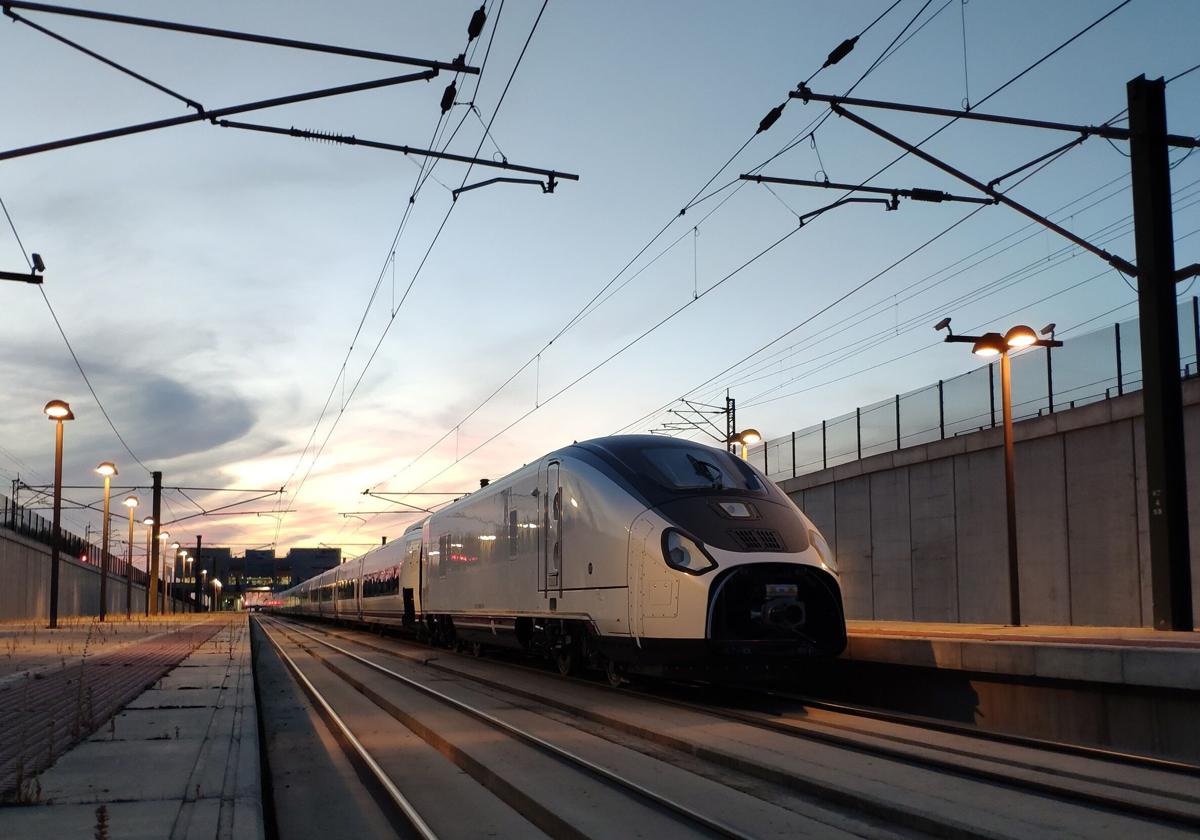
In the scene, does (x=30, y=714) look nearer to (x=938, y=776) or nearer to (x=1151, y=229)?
(x=938, y=776)

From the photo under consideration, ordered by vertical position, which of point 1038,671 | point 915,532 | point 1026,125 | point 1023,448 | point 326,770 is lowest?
point 326,770

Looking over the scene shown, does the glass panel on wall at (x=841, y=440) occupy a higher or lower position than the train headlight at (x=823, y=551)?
higher

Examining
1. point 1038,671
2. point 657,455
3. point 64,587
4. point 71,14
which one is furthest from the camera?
point 64,587

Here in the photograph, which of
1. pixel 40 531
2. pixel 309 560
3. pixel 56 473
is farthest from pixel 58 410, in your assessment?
pixel 309 560

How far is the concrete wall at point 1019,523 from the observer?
2136 cm

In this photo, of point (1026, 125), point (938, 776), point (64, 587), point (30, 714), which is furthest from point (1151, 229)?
point (64, 587)

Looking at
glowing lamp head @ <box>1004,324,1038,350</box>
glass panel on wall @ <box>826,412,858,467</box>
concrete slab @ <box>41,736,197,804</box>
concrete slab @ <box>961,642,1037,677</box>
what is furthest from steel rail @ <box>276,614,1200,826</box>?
glass panel on wall @ <box>826,412,858,467</box>

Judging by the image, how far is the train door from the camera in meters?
15.5

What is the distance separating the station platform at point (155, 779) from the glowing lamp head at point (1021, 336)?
12628mm

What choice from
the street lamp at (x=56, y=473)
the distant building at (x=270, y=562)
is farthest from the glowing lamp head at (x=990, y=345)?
the distant building at (x=270, y=562)

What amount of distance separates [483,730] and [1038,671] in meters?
5.62

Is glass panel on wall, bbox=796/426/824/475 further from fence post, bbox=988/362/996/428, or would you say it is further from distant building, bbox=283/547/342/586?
distant building, bbox=283/547/342/586

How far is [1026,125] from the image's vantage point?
13.1 meters

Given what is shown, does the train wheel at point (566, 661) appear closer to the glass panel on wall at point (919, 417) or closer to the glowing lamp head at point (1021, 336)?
the glowing lamp head at point (1021, 336)
